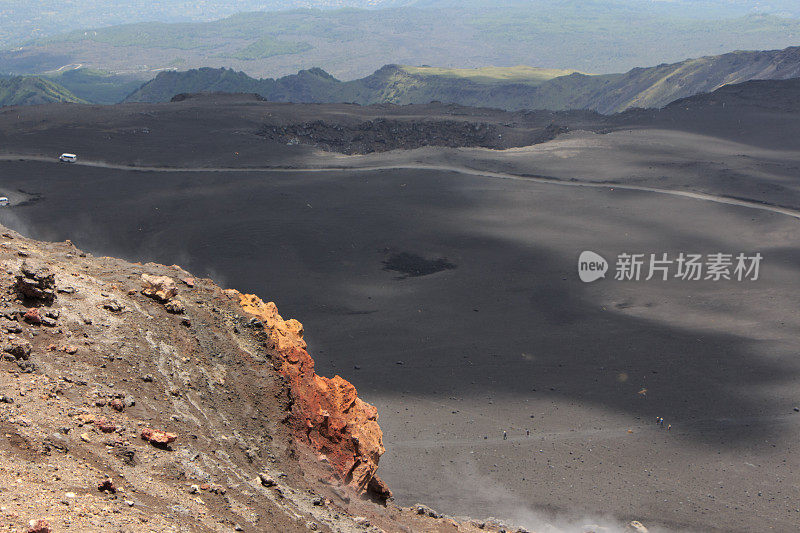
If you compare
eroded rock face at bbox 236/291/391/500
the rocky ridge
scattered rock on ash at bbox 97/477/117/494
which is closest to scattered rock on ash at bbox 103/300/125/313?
the rocky ridge

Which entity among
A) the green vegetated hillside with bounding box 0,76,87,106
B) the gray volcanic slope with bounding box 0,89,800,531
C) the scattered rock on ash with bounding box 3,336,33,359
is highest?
the green vegetated hillside with bounding box 0,76,87,106

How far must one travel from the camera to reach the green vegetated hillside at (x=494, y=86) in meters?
99.1

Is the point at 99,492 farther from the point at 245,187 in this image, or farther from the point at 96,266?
the point at 245,187

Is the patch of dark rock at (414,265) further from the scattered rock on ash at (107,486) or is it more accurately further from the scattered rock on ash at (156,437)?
the scattered rock on ash at (107,486)

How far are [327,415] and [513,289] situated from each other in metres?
19.3

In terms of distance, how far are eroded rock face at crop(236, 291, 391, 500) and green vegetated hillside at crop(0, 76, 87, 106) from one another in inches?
4019

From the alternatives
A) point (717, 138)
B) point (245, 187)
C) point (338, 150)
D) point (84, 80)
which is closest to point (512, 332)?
point (245, 187)

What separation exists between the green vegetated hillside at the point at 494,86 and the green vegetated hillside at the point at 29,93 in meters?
12.7

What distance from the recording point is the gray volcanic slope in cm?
2002

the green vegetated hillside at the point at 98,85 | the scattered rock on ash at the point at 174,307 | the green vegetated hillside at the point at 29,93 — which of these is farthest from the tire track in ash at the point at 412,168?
the green vegetated hillside at the point at 98,85

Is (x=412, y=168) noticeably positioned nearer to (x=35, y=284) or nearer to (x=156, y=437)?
(x=35, y=284)

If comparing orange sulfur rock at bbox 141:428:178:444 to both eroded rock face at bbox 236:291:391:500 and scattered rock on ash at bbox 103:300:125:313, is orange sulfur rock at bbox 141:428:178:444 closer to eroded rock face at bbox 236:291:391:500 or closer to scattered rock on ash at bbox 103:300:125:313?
eroded rock face at bbox 236:291:391:500

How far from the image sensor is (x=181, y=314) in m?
12.3

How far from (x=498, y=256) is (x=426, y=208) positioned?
657 centimetres
